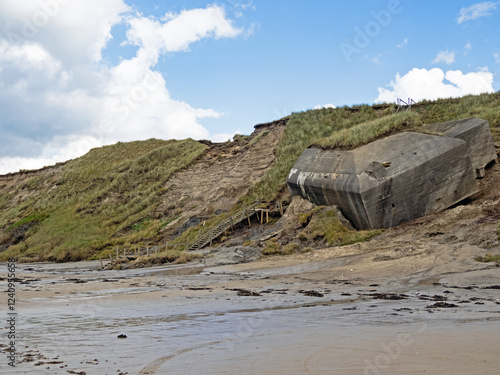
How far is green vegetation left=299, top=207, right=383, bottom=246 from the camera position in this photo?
20.6m

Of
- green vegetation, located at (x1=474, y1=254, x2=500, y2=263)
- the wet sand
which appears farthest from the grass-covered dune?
the wet sand

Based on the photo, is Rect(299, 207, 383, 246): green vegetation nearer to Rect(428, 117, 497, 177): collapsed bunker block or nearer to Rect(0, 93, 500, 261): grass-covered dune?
Rect(0, 93, 500, 261): grass-covered dune

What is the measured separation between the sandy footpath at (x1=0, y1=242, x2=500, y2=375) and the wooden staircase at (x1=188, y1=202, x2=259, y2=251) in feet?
37.0

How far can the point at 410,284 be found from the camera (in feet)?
42.2

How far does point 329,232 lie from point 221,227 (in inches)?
369

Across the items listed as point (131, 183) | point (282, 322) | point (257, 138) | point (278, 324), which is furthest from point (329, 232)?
point (131, 183)

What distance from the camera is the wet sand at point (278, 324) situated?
5.58m

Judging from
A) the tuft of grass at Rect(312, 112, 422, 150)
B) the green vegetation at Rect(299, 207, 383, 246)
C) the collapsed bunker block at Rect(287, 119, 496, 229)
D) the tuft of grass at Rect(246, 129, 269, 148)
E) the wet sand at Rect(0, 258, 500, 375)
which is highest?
the tuft of grass at Rect(246, 129, 269, 148)

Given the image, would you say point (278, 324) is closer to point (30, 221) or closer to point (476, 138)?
point (476, 138)

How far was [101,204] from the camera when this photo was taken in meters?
45.4

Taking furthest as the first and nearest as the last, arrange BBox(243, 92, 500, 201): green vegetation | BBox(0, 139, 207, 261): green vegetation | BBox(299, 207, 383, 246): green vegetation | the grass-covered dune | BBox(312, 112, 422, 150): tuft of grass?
BBox(0, 139, 207, 261): green vegetation, the grass-covered dune, BBox(243, 92, 500, 201): green vegetation, BBox(312, 112, 422, 150): tuft of grass, BBox(299, 207, 383, 246): green vegetation

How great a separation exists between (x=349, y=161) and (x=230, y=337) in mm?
16537

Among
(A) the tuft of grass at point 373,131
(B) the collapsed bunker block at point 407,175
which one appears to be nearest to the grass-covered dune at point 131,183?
(A) the tuft of grass at point 373,131

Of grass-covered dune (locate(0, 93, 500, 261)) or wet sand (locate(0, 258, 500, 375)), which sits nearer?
wet sand (locate(0, 258, 500, 375))
